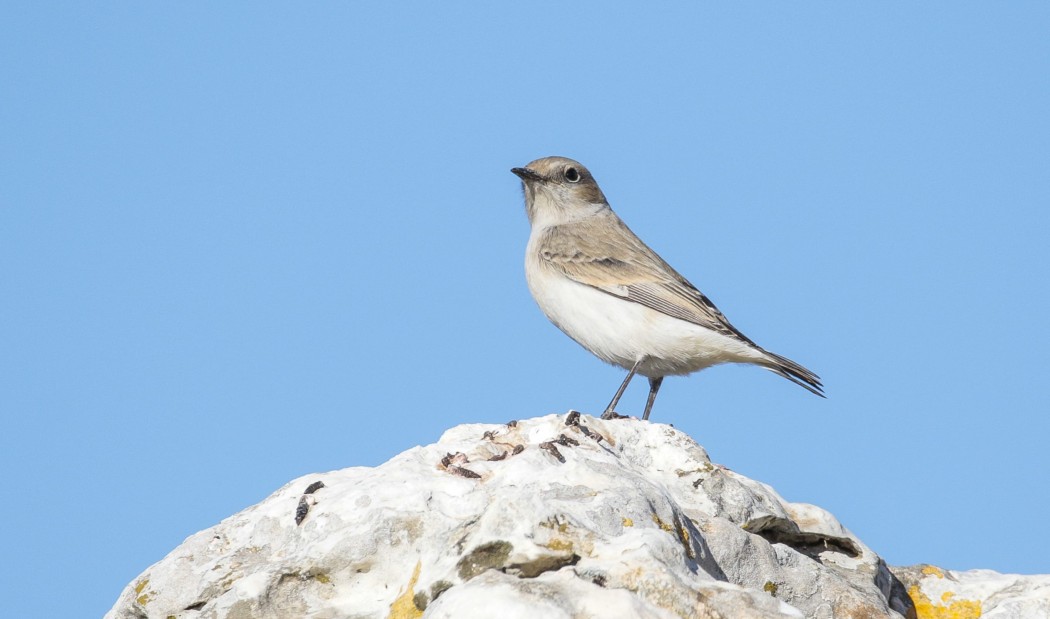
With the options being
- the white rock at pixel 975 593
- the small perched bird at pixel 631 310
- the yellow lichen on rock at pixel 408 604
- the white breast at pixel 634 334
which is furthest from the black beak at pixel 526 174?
the yellow lichen on rock at pixel 408 604

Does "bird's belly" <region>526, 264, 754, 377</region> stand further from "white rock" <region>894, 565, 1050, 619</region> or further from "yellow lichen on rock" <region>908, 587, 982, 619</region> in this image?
"yellow lichen on rock" <region>908, 587, 982, 619</region>

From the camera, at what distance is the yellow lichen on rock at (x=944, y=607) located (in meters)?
7.66

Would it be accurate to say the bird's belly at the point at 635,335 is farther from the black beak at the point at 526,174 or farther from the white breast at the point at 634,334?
the black beak at the point at 526,174

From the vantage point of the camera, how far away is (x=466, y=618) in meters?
4.65

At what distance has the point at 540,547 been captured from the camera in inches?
204

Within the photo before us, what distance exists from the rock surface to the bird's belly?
3.62m

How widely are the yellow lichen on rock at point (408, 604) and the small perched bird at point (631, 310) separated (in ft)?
17.7

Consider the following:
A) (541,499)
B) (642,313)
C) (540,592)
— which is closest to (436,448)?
(541,499)

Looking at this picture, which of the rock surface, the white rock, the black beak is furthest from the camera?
the black beak

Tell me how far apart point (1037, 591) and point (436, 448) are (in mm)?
3981

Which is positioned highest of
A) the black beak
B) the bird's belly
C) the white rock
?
the black beak

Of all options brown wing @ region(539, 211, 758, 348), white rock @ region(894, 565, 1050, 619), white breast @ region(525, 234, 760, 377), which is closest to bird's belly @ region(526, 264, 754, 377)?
white breast @ region(525, 234, 760, 377)

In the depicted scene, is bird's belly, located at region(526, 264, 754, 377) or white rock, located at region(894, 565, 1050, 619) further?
bird's belly, located at region(526, 264, 754, 377)

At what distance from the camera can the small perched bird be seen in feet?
36.9
